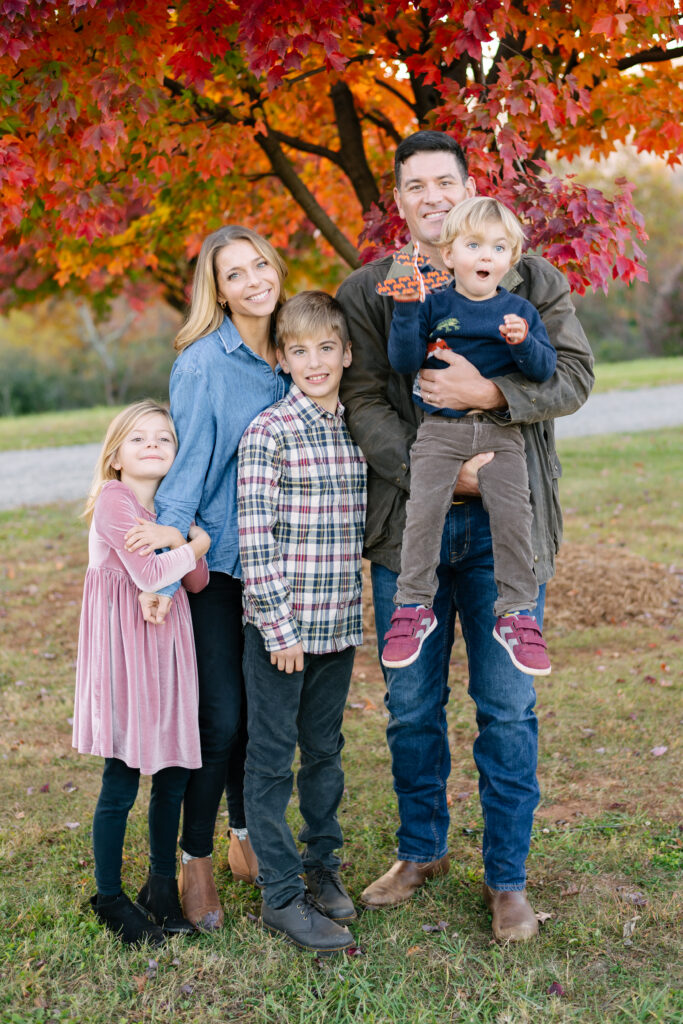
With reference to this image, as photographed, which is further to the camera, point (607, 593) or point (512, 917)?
point (607, 593)

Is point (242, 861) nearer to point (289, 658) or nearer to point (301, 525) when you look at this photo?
point (289, 658)

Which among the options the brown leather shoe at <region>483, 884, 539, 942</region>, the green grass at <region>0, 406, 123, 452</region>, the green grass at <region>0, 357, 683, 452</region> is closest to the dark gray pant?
the brown leather shoe at <region>483, 884, 539, 942</region>

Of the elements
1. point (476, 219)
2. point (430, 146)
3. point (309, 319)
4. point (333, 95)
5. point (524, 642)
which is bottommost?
point (524, 642)

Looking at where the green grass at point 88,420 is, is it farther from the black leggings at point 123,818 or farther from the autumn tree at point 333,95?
the black leggings at point 123,818

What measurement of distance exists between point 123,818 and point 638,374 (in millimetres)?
23886

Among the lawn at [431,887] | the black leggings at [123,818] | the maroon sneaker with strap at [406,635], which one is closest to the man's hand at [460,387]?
the maroon sneaker with strap at [406,635]

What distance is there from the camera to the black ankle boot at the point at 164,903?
10.3 ft

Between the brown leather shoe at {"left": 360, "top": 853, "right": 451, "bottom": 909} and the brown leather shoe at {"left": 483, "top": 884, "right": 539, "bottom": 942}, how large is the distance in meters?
0.32

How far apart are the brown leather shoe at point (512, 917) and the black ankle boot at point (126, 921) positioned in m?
1.06

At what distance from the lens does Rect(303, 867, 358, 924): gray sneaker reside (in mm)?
3164

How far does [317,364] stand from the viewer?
3.02 m

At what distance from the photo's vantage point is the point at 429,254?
3084 millimetres

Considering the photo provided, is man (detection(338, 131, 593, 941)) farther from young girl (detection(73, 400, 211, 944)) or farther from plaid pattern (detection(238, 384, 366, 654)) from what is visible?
young girl (detection(73, 400, 211, 944))

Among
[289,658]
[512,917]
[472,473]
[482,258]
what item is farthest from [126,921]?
[482,258]
